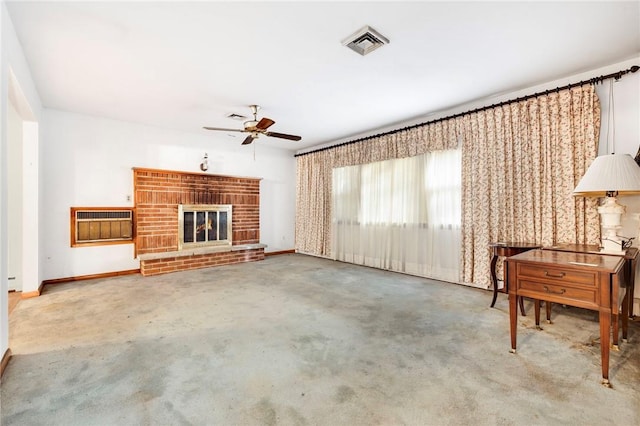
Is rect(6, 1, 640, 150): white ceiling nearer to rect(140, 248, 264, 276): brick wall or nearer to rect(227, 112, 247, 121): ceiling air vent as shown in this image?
rect(227, 112, 247, 121): ceiling air vent

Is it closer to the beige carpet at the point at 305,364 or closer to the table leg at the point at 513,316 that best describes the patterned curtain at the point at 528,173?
the beige carpet at the point at 305,364

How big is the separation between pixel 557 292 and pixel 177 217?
212 inches

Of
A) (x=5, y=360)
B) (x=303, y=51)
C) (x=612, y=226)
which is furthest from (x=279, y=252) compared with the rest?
(x=612, y=226)

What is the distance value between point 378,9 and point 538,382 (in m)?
2.76

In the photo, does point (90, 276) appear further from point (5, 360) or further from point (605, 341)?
point (605, 341)

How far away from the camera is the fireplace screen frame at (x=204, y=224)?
17.3 ft

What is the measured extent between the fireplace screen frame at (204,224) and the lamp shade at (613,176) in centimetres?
541

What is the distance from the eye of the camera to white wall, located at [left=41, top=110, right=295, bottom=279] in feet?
13.8

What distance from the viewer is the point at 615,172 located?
2.20 meters

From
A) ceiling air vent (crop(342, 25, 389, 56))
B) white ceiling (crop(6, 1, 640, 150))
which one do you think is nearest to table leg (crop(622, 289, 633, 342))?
white ceiling (crop(6, 1, 640, 150))

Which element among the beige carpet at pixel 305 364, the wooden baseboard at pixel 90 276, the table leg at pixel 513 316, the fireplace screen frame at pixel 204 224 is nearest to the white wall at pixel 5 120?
the beige carpet at pixel 305 364


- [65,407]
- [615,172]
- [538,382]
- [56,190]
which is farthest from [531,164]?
[56,190]

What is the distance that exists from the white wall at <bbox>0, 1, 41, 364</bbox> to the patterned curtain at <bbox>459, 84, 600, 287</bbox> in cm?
469

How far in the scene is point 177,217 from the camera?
520 cm
